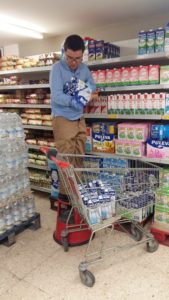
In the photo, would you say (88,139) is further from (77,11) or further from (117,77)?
(77,11)

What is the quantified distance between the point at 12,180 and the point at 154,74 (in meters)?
1.72

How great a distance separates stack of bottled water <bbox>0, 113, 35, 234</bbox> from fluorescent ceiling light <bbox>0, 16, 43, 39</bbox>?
6.14 ft

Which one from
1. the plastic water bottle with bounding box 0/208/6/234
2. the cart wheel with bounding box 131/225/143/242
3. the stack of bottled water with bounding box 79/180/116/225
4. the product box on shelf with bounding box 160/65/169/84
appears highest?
the product box on shelf with bounding box 160/65/169/84

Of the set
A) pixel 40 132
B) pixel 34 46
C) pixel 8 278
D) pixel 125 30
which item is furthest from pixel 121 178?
pixel 34 46

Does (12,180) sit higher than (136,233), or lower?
higher

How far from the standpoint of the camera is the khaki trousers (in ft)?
8.54

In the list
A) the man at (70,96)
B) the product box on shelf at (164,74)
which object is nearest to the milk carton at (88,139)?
the man at (70,96)

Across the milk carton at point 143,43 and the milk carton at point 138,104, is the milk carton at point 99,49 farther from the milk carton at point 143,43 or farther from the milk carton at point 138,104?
the milk carton at point 138,104

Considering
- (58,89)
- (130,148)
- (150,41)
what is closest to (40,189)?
(130,148)

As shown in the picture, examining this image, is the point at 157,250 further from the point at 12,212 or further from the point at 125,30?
the point at 125,30

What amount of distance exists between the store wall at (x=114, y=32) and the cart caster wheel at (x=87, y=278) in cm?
319

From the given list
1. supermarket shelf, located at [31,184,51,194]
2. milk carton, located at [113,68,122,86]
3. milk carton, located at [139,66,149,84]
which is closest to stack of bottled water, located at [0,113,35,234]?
supermarket shelf, located at [31,184,51,194]

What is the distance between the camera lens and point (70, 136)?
8.54 ft

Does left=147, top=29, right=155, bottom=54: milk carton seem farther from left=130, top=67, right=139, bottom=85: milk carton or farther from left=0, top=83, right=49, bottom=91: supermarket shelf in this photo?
left=0, top=83, right=49, bottom=91: supermarket shelf
